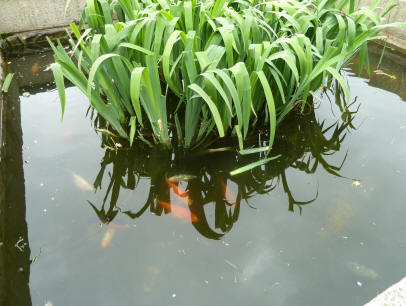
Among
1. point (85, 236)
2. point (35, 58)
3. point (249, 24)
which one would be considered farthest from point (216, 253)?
point (35, 58)

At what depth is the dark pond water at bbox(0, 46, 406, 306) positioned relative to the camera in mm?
974

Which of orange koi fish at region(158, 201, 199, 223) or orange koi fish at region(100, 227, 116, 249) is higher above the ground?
orange koi fish at region(158, 201, 199, 223)

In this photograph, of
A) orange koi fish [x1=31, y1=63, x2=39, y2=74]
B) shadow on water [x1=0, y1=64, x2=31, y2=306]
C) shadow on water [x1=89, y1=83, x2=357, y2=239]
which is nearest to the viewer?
shadow on water [x1=0, y1=64, x2=31, y2=306]

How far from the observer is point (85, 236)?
1112mm

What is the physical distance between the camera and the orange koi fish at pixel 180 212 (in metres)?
1.18

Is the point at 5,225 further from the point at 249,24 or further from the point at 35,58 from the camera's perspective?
the point at 35,58

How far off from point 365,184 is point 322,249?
0.40 m

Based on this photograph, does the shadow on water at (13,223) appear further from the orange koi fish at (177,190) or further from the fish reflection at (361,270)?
the fish reflection at (361,270)

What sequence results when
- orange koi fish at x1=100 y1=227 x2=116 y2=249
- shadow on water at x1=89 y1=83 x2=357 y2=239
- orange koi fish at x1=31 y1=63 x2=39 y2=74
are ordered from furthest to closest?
orange koi fish at x1=31 y1=63 x2=39 y2=74 → shadow on water at x1=89 y1=83 x2=357 y2=239 → orange koi fish at x1=100 y1=227 x2=116 y2=249

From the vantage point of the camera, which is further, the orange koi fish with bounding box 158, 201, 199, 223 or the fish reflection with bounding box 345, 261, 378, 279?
the orange koi fish with bounding box 158, 201, 199, 223

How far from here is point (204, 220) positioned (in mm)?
1173

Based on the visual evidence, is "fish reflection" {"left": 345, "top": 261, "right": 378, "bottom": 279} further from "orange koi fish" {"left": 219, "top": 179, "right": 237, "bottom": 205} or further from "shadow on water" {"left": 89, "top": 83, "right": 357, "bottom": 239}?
"orange koi fish" {"left": 219, "top": 179, "right": 237, "bottom": 205}

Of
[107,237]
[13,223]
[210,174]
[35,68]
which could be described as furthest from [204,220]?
[35,68]

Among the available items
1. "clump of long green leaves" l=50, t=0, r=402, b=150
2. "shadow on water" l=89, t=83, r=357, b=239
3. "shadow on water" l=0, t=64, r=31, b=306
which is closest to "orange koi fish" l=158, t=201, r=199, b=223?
"shadow on water" l=89, t=83, r=357, b=239
